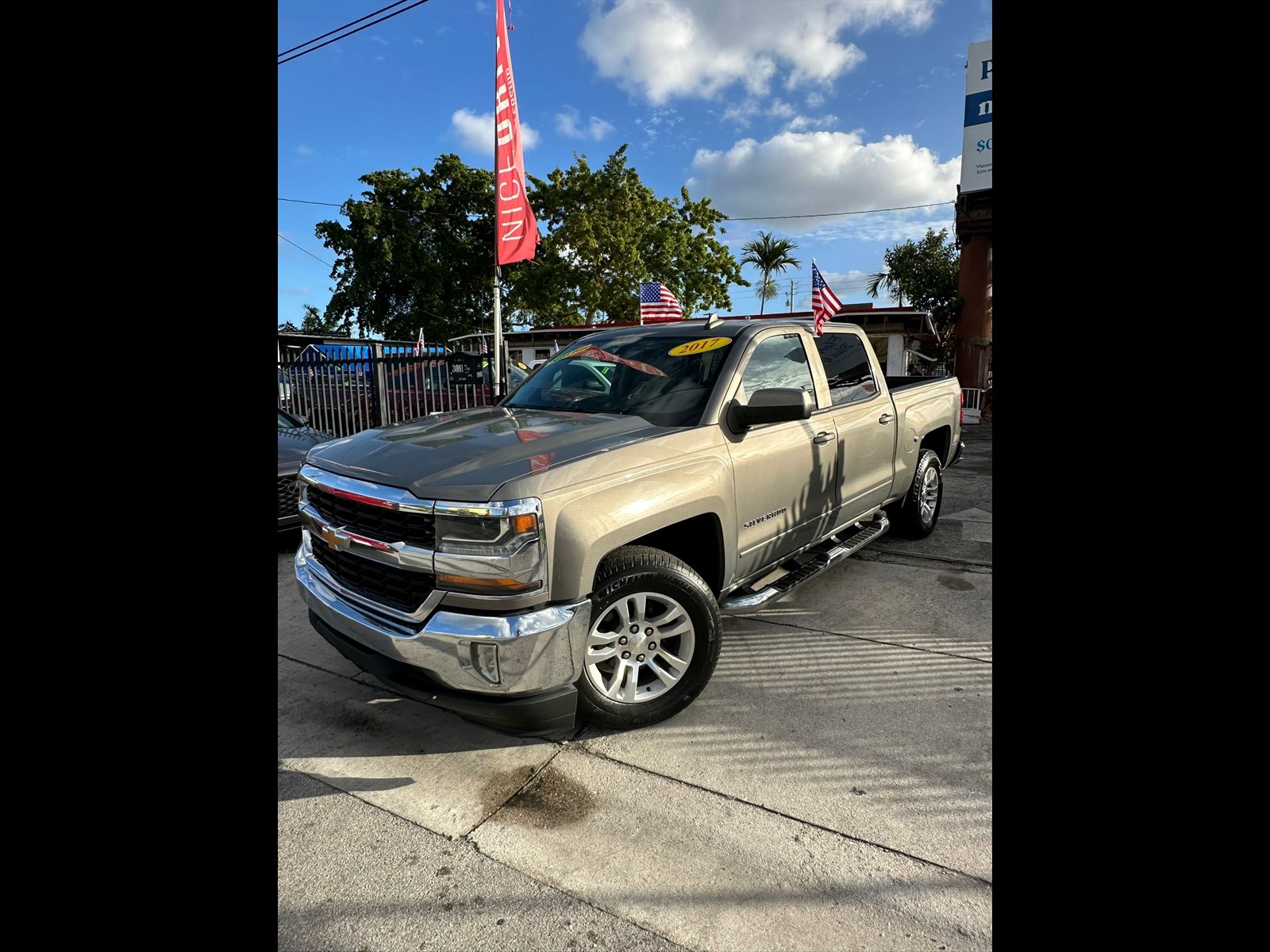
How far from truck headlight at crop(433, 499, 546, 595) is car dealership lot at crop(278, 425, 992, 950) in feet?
2.37

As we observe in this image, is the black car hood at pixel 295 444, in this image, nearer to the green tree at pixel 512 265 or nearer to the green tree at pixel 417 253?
the green tree at pixel 512 265

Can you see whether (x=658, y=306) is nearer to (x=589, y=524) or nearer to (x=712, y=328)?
(x=712, y=328)

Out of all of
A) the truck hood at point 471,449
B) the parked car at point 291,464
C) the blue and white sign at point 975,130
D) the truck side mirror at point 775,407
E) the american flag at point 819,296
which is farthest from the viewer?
the blue and white sign at point 975,130

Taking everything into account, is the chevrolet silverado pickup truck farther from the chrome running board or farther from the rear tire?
the rear tire

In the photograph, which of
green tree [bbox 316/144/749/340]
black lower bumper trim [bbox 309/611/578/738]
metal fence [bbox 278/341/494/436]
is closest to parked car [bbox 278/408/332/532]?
metal fence [bbox 278/341/494/436]

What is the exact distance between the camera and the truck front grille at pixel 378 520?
110 inches

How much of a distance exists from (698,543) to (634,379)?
1096 mm

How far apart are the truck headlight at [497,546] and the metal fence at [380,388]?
6466mm

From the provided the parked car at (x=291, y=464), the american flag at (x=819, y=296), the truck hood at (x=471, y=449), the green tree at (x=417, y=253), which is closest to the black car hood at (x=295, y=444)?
the parked car at (x=291, y=464)

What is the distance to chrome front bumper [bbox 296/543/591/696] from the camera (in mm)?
2621
